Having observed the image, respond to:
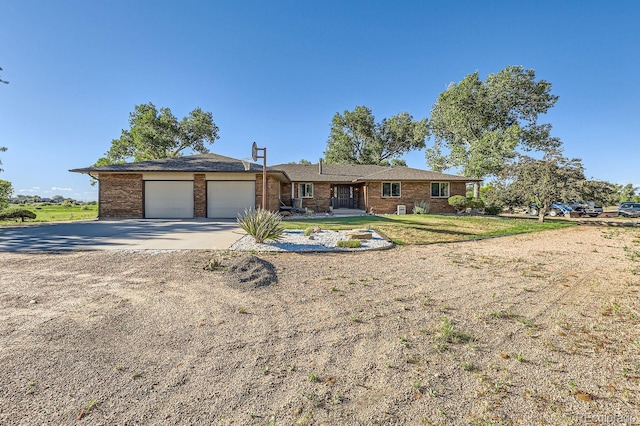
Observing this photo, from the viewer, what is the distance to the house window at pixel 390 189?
2195cm

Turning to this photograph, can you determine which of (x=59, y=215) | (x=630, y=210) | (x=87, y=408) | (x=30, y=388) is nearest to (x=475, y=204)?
(x=630, y=210)

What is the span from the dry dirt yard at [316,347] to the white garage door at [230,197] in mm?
11565

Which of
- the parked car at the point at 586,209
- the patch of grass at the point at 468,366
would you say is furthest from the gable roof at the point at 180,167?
the parked car at the point at 586,209

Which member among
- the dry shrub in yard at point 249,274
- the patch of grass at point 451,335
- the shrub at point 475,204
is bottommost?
the patch of grass at point 451,335

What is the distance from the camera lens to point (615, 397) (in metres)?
2.29

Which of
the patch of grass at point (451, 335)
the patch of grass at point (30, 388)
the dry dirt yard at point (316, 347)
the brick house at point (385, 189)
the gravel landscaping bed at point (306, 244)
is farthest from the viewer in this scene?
the brick house at point (385, 189)

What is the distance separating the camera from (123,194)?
17.4m

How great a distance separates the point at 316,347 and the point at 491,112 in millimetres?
33248

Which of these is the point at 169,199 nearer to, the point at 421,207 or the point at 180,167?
the point at 180,167

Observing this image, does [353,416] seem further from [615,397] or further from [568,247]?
[568,247]

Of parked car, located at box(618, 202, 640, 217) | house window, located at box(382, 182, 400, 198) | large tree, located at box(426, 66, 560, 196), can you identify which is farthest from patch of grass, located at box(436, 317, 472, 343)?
parked car, located at box(618, 202, 640, 217)

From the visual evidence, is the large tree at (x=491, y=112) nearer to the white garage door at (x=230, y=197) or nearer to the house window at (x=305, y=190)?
the house window at (x=305, y=190)

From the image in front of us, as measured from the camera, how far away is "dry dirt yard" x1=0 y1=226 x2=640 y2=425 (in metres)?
2.16

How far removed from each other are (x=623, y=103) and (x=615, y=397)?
1310 inches
